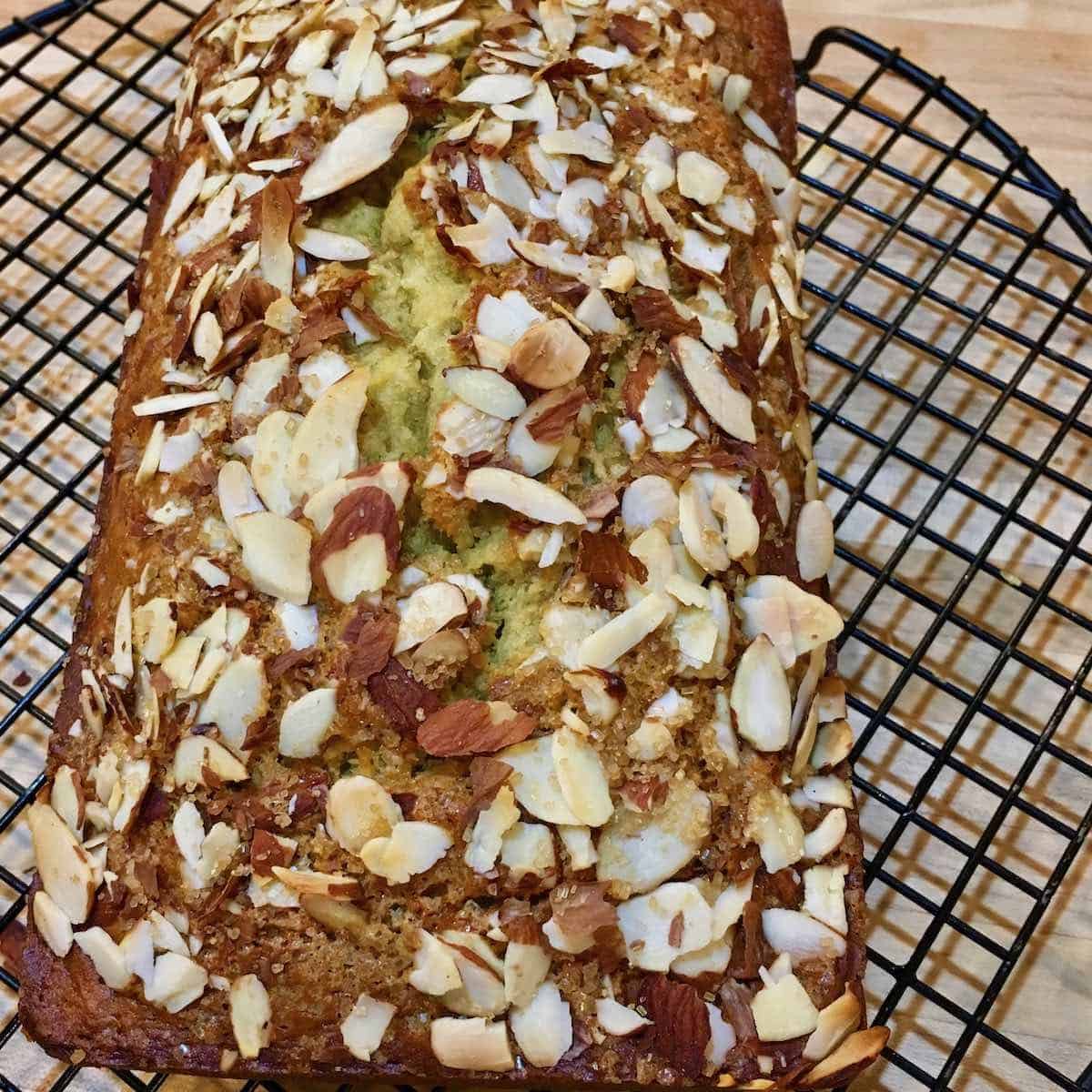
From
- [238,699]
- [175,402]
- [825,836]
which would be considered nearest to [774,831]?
[825,836]

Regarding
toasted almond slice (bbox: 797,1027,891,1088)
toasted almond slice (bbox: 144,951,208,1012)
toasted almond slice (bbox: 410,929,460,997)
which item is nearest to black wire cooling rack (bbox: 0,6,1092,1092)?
toasted almond slice (bbox: 797,1027,891,1088)

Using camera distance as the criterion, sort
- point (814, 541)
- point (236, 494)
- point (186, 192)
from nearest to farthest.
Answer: point (236, 494) < point (814, 541) < point (186, 192)

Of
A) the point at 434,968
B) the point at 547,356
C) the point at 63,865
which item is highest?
the point at 547,356

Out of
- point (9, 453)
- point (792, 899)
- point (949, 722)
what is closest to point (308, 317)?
point (9, 453)

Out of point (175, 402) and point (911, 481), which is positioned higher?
point (175, 402)

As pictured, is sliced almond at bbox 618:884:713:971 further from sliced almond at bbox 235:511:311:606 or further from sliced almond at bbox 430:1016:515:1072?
sliced almond at bbox 235:511:311:606

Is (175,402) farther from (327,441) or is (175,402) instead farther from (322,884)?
(322,884)

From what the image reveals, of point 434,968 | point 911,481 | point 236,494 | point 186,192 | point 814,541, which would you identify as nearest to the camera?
point 434,968
